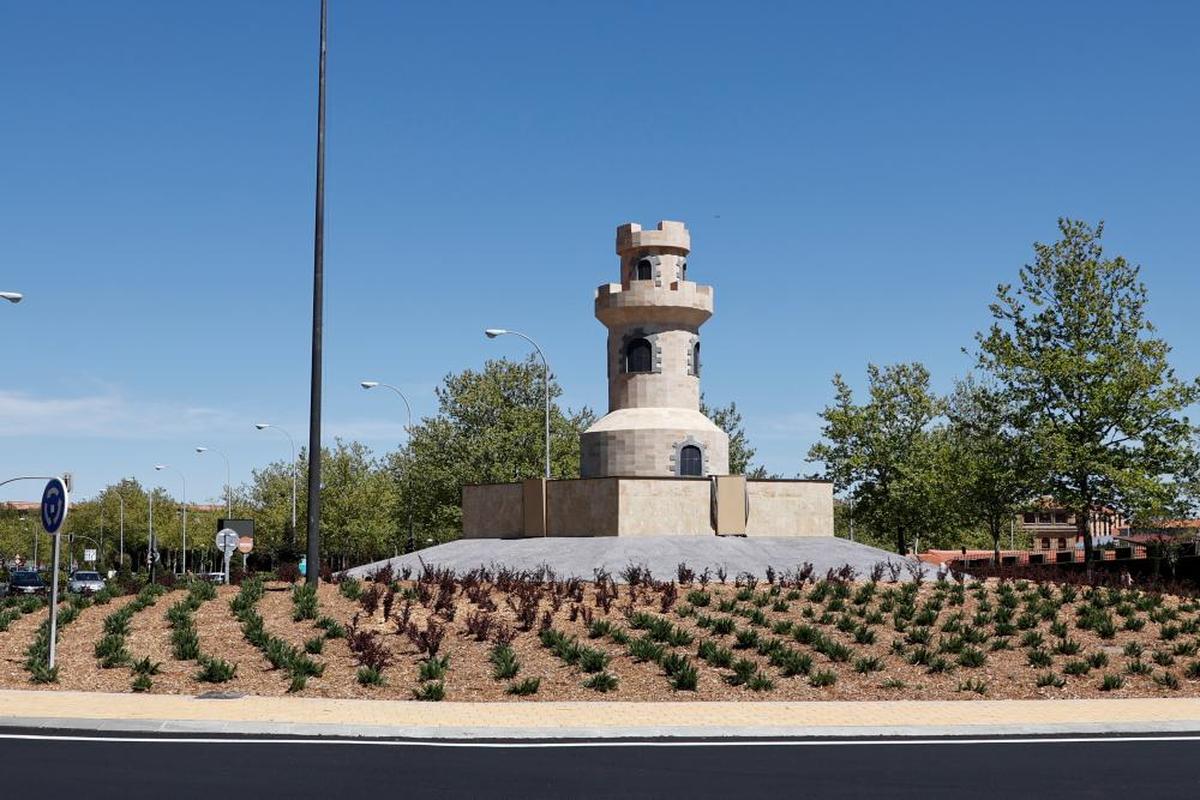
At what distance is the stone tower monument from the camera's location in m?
36.9

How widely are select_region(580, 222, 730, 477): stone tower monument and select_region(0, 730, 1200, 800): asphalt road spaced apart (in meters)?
23.3

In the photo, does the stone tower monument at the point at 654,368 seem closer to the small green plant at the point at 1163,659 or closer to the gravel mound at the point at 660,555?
the gravel mound at the point at 660,555

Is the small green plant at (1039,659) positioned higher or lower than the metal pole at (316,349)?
lower

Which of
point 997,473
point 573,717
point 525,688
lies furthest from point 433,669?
point 997,473

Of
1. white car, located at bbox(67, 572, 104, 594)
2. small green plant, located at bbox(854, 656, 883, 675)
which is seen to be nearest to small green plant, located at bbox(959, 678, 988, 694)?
small green plant, located at bbox(854, 656, 883, 675)

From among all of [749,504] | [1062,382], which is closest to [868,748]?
[749,504]

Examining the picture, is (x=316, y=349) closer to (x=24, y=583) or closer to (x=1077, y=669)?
(x=1077, y=669)

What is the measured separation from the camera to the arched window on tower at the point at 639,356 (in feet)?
125

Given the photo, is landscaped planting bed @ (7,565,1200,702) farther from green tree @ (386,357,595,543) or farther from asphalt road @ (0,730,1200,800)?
green tree @ (386,357,595,543)

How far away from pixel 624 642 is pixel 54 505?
8.64 m

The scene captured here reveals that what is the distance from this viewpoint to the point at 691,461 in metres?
36.9

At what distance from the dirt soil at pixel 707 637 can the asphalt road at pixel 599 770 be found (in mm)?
4339

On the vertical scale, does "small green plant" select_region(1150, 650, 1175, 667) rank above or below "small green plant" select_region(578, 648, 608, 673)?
below

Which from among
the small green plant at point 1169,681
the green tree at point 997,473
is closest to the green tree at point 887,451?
the green tree at point 997,473
